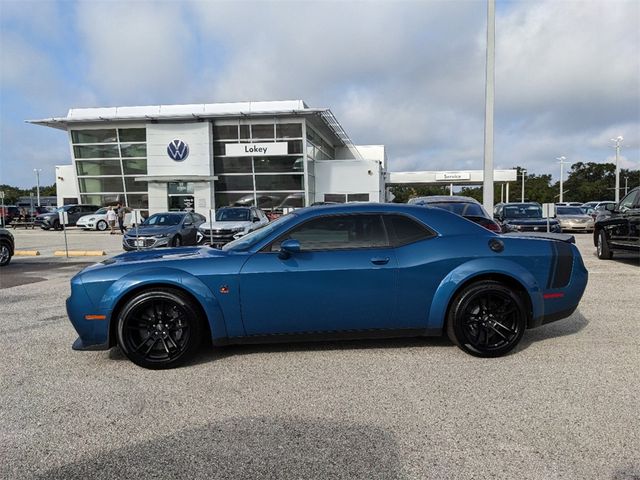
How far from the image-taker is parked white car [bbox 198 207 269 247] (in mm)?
15055

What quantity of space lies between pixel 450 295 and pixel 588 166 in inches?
4792

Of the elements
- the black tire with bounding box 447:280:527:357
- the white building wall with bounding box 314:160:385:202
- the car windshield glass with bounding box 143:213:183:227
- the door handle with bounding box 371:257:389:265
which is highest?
the white building wall with bounding box 314:160:385:202

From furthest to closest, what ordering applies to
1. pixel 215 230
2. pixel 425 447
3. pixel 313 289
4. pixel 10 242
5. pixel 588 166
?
1. pixel 588 166
2. pixel 215 230
3. pixel 10 242
4. pixel 313 289
5. pixel 425 447

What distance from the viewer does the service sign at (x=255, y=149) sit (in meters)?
32.3

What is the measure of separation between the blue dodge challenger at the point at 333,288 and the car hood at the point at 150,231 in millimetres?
9999

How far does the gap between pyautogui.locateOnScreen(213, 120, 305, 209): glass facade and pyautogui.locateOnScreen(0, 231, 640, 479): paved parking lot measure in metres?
28.4

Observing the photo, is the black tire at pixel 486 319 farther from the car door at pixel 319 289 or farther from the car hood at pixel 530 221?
the car hood at pixel 530 221

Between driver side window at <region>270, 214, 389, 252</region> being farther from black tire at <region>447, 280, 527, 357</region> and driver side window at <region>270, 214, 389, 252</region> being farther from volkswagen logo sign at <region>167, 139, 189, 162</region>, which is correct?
volkswagen logo sign at <region>167, 139, 189, 162</region>

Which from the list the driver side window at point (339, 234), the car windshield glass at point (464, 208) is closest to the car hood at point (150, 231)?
the car windshield glass at point (464, 208)

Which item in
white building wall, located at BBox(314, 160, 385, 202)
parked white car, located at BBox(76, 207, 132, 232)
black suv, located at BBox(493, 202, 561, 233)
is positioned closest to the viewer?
black suv, located at BBox(493, 202, 561, 233)

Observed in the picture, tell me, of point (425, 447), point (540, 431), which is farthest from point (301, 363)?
point (540, 431)

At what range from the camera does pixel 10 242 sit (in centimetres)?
1232

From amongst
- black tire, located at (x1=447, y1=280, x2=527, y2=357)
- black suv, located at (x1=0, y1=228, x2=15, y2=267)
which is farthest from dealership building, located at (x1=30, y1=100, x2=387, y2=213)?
black tire, located at (x1=447, y1=280, x2=527, y2=357)

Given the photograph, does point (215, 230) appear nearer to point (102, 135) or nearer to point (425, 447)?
point (425, 447)
